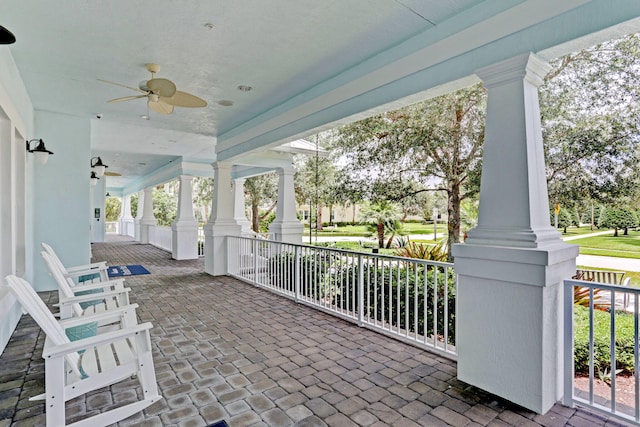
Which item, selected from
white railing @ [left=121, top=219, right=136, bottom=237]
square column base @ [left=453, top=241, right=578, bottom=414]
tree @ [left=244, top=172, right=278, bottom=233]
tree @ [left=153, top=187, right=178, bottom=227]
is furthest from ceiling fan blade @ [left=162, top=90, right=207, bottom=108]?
tree @ [left=153, top=187, right=178, bottom=227]

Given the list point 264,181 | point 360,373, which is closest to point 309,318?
point 360,373

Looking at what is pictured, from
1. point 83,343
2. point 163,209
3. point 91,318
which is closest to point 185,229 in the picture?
point 91,318

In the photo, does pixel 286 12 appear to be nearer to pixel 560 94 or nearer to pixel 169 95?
pixel 169 95

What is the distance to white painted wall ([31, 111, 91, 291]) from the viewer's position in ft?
18.2

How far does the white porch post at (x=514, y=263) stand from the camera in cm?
234

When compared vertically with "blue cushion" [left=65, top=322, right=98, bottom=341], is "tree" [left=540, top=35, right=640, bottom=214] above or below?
above

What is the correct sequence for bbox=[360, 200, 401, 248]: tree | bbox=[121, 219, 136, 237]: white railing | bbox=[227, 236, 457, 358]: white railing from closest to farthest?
bbox=[227, 236, 457, 358]: white railing → bbox=[360, 200, 401, 248]: tree → bbox=[121, 219, 136, 237]: white railing

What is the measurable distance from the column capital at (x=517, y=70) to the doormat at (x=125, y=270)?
7534mm

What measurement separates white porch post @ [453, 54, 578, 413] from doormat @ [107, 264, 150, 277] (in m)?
7.12

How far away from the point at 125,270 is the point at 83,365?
6.39 m

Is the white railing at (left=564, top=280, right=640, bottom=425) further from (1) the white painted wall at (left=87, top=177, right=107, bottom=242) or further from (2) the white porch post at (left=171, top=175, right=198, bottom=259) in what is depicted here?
(1) the white painted wall at (left=87, top=177, right=107, bottom=242)

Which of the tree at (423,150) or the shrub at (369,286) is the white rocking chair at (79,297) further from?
the tree at (423,150)

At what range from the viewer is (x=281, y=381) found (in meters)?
2.76

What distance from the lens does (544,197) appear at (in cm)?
256
